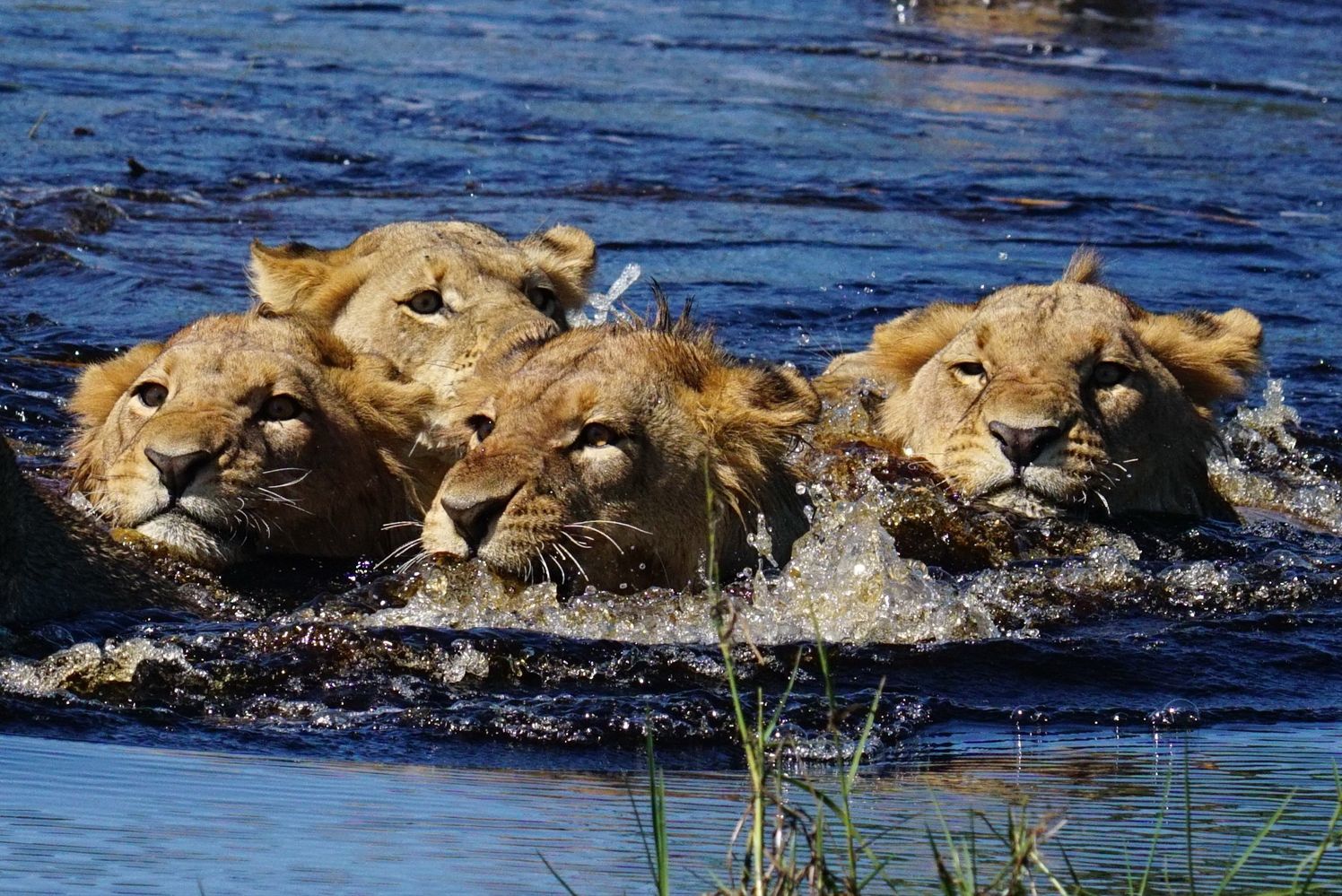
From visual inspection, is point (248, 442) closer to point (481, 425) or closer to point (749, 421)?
point (481, 425)

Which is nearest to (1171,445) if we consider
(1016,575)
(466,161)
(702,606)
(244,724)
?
(1016,575)

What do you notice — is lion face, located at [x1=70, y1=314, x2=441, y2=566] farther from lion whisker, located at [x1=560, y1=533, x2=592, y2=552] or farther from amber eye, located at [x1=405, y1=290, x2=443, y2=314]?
amber eye, located at [x1=405, y1=290, x2=443, y2=314]

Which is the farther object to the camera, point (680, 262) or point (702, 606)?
point (680, 262)

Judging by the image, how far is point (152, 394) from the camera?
24.4 feet

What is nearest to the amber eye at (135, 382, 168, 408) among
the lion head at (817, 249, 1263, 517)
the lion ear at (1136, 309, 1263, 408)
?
the lion head at (817, 249, 1263, 517)

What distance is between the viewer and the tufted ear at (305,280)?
32.9 ft

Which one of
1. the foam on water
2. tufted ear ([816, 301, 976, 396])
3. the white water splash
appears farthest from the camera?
the white water splash

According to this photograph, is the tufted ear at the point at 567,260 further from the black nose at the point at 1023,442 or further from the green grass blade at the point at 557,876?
the green grass blade at the point at 557,876

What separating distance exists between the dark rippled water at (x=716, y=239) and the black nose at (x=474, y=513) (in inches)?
11.5

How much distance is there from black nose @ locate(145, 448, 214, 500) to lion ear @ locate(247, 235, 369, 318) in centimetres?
302

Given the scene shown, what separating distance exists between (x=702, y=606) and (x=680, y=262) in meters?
8.99

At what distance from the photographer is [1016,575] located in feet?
27.2

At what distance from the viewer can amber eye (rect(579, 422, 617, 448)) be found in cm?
693

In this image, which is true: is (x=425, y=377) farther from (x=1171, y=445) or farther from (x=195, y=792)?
(x=195, y=792)
